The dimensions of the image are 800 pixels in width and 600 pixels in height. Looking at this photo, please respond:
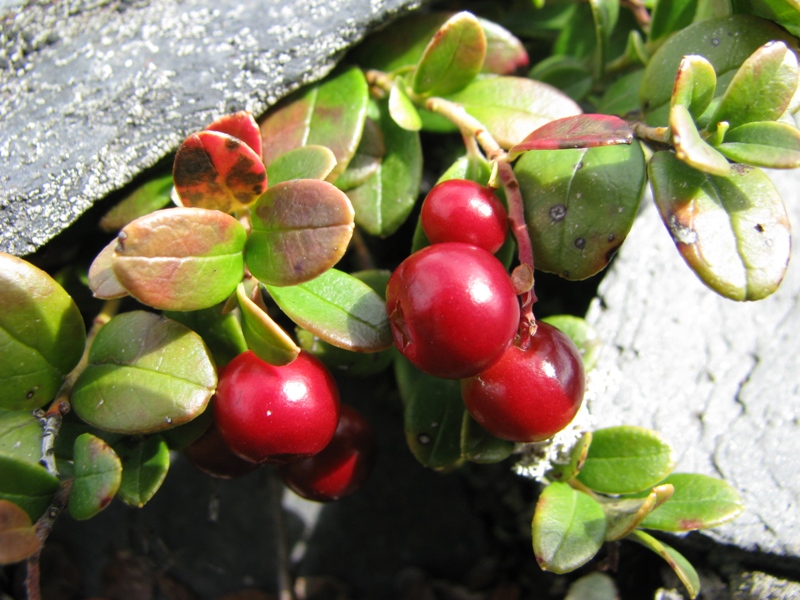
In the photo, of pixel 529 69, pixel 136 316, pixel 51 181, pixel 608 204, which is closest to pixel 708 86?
pixel 608 204

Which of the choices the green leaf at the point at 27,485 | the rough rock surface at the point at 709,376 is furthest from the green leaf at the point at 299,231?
the rough rock surface at the point at 709,376

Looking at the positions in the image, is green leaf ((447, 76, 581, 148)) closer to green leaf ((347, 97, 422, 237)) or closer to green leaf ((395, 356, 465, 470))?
green leaf ((347, 97, 422, 237))

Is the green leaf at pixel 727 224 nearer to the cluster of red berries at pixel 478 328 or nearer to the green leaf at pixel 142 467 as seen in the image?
the cluster of red berries at pixel 478 328

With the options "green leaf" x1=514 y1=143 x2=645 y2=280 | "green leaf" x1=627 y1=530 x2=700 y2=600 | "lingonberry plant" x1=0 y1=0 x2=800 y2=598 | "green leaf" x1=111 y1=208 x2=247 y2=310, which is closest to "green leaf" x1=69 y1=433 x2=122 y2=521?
"lingonberry plant" x1=0 y1=0 x2=800 y2=598

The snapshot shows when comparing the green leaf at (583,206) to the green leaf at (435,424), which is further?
the green leaf at (435,424)

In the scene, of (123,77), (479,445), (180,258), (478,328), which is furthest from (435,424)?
(123,77)

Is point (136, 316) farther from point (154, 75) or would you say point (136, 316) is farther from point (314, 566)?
point (314, 566)
